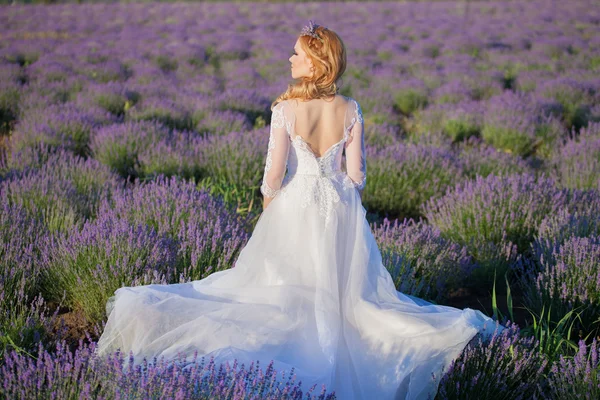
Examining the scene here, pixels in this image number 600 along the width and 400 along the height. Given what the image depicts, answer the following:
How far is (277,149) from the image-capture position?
8.11ft

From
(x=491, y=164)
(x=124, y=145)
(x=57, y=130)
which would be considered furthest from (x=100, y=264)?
(x=491, y=164)

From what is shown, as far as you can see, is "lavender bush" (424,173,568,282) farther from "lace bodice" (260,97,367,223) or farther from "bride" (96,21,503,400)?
"lace bodice" (260,97,367,223)

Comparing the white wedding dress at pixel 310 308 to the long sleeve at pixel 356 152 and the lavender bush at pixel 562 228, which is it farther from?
the lavender bush at pixel 562 228

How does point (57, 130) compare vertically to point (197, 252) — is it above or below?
above

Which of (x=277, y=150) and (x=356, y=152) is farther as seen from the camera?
(x=356, y=152)

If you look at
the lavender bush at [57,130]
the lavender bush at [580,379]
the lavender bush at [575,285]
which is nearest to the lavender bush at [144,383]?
the lavender bush at [580,379]

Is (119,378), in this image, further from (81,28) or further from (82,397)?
A: (81,28)

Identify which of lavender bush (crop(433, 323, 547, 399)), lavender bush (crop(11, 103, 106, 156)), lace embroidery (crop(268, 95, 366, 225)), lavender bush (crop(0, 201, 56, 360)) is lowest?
lavender bush (crop(433, 323, 547, 399))

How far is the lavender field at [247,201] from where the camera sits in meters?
2.29

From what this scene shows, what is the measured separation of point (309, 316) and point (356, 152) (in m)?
0.78

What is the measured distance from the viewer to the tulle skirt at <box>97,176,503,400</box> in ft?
7.29

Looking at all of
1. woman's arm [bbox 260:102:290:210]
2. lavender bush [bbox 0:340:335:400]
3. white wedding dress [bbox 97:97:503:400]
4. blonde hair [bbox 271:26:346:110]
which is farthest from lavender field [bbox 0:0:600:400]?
blonde hair [bbox 271:26:346:110]

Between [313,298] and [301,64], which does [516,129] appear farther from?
[313,298]

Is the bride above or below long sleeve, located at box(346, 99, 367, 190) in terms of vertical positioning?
below
